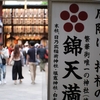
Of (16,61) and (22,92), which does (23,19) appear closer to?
(16,61)

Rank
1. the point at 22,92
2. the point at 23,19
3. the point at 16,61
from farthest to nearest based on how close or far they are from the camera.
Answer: the point at 23,19 → the point at 16,61 → the point at 22,92

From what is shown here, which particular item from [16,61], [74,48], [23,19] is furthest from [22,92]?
[23,19]

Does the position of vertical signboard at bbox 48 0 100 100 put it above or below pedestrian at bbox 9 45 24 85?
above

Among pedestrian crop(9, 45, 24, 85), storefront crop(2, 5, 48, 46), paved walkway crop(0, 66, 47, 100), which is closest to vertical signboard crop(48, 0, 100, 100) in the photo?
paved walkway crop(0, 66, 47, 100)

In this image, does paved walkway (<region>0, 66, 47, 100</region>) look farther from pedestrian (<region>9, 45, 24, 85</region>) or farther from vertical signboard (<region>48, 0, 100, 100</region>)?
vertical signboard (<region>48, 0, 100, 100</region>)

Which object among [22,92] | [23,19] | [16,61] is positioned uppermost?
[23,19]

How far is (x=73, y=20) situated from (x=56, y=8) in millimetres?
299

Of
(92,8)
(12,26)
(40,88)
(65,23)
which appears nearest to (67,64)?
(65,23)

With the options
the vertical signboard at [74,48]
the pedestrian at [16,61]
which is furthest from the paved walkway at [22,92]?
the vertical signboard at [74,48]

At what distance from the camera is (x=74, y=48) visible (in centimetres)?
418

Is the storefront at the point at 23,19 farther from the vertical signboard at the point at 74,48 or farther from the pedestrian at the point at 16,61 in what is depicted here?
the vertical signboard at the point at 74,48

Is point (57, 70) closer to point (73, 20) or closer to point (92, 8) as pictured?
point (73, 20)

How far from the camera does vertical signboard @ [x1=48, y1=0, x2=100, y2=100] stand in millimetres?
4133

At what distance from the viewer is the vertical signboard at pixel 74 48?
4133 millimetres
